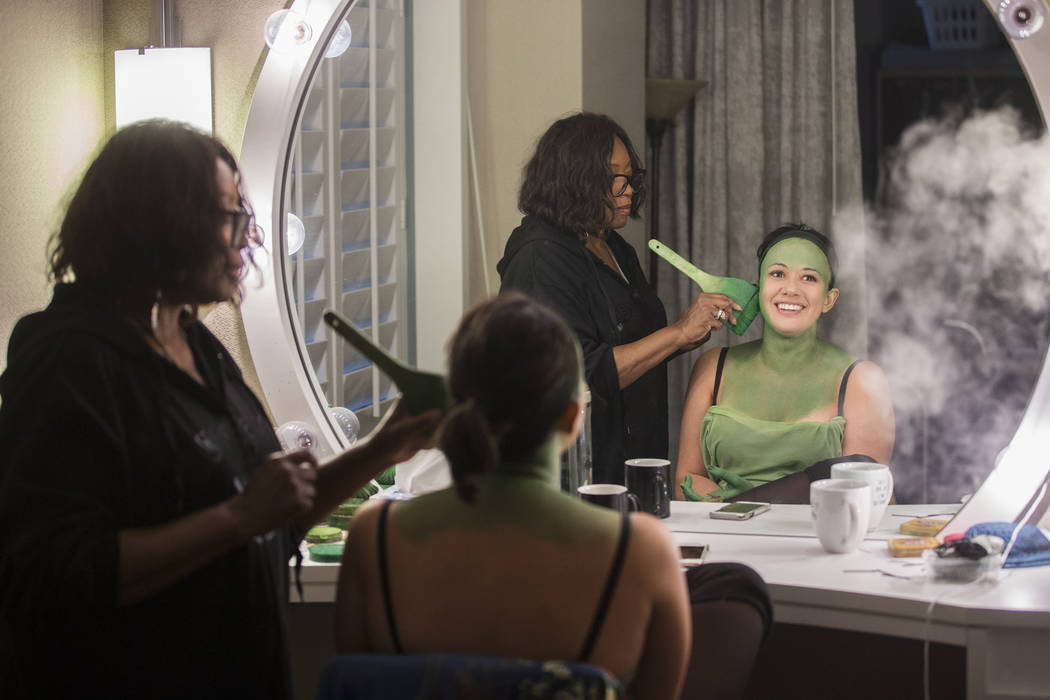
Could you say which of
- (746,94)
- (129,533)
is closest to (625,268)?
(746,94)

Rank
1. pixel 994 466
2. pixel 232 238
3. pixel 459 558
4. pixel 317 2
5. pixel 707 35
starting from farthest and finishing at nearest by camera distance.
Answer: pixel 317 2, pixel 707 35, pixel 994 466, pixel 232 238, pixel 459 558

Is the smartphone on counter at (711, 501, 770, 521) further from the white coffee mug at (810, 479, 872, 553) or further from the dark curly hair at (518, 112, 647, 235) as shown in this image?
the dark curly hair at (518, 112, 647, 235)

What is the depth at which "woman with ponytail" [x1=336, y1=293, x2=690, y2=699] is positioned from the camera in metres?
0.73

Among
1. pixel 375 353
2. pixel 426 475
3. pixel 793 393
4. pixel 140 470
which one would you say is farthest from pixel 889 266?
pixel 140 470

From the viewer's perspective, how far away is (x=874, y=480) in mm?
1279

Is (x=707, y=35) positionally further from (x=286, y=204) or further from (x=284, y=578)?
(x=284, y=578)

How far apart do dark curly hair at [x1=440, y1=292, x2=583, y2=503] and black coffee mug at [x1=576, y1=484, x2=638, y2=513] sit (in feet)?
1.56

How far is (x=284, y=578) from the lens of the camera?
93 cm

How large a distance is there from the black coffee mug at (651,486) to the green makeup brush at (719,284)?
0.76 ft

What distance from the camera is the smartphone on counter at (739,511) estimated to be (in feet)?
4.43

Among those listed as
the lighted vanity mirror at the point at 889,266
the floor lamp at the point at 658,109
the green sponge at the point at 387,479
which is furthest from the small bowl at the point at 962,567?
the green sponge at the point at 387,479

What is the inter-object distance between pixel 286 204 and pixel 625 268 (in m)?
0.51

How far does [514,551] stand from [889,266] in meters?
0.84

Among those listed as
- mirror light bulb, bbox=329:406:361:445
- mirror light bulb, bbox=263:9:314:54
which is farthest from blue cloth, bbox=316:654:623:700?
mirror light bulb, bbox=263:9:314:54
